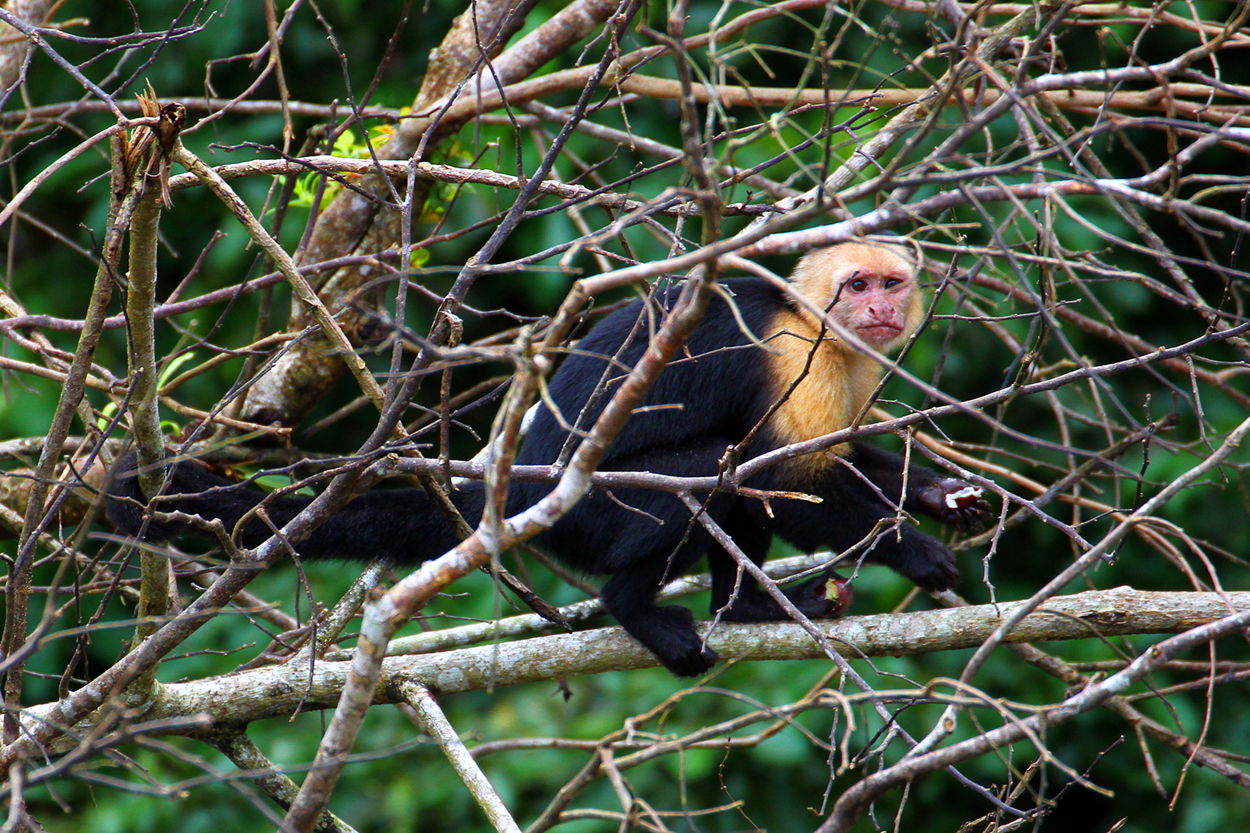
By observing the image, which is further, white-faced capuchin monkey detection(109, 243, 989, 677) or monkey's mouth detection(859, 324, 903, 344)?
monkey's mouth detection(859, 324, 903, 344)

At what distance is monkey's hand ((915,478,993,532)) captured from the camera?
11.3 feet

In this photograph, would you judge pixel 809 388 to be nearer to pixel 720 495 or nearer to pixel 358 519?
pixel 720 495

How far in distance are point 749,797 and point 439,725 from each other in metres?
2.47

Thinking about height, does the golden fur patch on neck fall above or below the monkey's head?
below

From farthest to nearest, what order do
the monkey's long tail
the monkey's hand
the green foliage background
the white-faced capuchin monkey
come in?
the green foliage background → the monkey's hand → the white-faced capuchin monkey → the monkey's long tail

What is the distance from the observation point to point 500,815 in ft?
7.53

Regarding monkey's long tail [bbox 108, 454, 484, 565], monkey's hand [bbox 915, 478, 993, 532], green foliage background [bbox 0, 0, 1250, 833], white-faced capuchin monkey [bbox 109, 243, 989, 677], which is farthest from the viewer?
green foliage background [bbox 0, 0, 1250, 833]

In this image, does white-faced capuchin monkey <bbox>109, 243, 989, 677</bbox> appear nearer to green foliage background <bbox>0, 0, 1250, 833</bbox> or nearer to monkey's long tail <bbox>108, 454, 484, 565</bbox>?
monkey's long tail <bbox>108, 454, 484, 565</bbox>

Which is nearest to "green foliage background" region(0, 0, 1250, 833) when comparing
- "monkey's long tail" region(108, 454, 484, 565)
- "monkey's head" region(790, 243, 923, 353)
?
"monkey's head" region(790, 243, 923, 353)

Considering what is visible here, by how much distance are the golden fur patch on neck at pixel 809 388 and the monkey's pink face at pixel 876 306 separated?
0.10 meters

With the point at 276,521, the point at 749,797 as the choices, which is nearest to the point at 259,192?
the point at 276,521

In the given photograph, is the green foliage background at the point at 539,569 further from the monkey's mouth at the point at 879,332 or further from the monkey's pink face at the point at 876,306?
the monkey's mouth at the point at 879,332

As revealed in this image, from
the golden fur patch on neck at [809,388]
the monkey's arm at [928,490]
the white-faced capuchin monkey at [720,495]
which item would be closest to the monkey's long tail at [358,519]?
the white-faced capuchin monkey at [720,495]

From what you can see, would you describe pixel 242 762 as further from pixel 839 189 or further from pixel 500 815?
pixel 839 189
